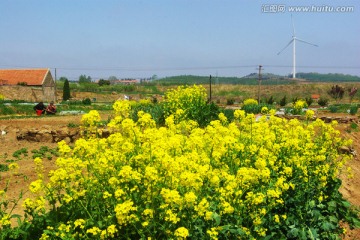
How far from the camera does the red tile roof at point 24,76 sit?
53.7 metres

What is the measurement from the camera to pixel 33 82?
53.6 metres

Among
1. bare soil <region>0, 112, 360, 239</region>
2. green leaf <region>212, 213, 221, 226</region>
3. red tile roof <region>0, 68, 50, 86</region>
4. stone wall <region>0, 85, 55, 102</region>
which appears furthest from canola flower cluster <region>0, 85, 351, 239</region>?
red tile roof <region>0, 68, 50, 86</region>

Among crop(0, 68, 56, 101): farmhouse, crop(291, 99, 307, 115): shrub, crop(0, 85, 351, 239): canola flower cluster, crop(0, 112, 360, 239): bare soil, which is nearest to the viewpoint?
crop(0, 85, 351, 239): canola flower cluster

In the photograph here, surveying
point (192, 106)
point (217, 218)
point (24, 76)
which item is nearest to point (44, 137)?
point (192, 106)

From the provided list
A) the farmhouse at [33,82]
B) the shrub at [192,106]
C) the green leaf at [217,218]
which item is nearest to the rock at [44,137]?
the shrub at [192,106]

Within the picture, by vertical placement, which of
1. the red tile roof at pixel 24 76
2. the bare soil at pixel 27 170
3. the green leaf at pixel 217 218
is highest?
the red tile roof at pixel 24 76

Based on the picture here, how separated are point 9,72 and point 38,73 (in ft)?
16.1

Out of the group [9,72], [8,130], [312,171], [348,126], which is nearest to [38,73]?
[9,72]

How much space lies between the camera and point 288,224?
5434 millimetres

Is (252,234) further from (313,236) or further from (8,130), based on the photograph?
(8,130)

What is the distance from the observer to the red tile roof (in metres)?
53.7

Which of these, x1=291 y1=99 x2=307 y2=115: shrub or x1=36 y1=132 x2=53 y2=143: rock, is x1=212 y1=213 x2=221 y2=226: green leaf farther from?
x1=36 y1=132 x2=53 y2=143: rock

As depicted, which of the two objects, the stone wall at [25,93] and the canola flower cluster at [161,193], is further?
the stone wall at [25,93]

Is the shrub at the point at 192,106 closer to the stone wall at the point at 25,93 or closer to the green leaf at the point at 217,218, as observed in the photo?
the green leaf at the point at 217,218
